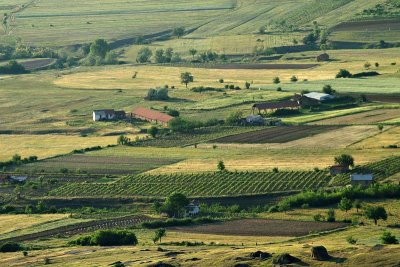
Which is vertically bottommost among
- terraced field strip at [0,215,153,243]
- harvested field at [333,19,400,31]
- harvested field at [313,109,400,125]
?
terraced field strip at [0,215,153,243]

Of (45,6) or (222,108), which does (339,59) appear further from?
(45,6)

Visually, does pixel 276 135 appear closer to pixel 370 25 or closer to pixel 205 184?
pixel 205 184

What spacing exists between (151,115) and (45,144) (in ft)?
38.1

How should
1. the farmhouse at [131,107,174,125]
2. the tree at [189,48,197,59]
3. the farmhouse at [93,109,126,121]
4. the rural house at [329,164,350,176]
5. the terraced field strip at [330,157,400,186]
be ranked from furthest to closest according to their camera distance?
the tree at [189,48,197,59]
the farmhouse at [93,109,126,121]
the farmhouse at [131,107,174,125]
the rural house at [329,164,350,176]
the terraced field strip at [330,157,400,186]

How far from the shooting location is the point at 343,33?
501ft

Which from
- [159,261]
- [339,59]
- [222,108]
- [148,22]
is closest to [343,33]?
[339,59]

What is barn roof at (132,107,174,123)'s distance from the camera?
100812 millimetres

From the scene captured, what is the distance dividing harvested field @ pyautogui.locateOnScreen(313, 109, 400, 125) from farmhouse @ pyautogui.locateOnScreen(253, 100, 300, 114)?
277 inches

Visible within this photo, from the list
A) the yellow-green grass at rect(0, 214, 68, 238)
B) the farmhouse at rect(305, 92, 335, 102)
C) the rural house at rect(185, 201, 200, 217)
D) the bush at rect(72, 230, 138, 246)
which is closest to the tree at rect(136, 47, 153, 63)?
the farmhouse at rect(305, 92, 335, 102)

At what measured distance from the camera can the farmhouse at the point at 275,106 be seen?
103 meters

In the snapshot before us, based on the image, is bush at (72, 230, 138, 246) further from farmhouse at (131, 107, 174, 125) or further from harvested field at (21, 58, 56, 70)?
harvested field at (21, 58, 56, 70)

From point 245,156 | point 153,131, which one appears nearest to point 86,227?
point 245,156

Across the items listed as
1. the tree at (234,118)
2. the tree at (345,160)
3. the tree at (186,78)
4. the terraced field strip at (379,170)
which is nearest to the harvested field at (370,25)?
the tree at (186,78)

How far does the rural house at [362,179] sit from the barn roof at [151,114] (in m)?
28.6
